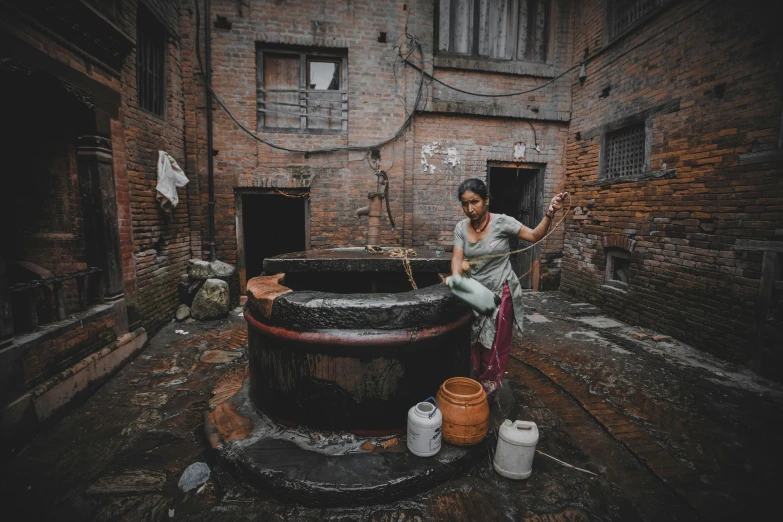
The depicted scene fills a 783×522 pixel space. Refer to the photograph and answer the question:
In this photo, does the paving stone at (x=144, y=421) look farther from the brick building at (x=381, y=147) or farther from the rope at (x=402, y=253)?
the rope at (x=402, y=253)

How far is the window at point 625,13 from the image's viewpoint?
18.3 feet

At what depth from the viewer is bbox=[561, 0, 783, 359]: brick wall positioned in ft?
13.3

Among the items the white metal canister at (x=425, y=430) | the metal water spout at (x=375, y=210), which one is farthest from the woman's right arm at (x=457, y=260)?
the metal water spout at (x=375, y=210)

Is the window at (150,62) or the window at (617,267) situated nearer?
the window at (150,62)

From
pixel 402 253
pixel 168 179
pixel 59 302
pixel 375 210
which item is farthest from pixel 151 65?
pixel 402 253

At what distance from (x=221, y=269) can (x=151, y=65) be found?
142 inches

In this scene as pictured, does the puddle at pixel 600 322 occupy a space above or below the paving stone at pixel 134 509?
above

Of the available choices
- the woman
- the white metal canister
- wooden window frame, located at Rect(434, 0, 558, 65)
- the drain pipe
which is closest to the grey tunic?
the woman

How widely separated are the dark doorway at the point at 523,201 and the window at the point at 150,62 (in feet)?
21.4

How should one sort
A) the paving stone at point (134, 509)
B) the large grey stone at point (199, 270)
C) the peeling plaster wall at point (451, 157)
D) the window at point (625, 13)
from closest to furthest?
the paving stone at point (134, 509) → the window at point (625, 13) → the large grey stone at point (199, 270) → the peeling plaster wall at point (451, 157)

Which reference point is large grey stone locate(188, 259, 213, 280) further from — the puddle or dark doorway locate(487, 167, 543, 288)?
the puddle

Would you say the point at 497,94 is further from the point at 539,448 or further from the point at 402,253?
the point at 539,448

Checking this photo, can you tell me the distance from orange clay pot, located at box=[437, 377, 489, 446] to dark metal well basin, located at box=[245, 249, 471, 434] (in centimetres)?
23

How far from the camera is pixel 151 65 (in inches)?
218
